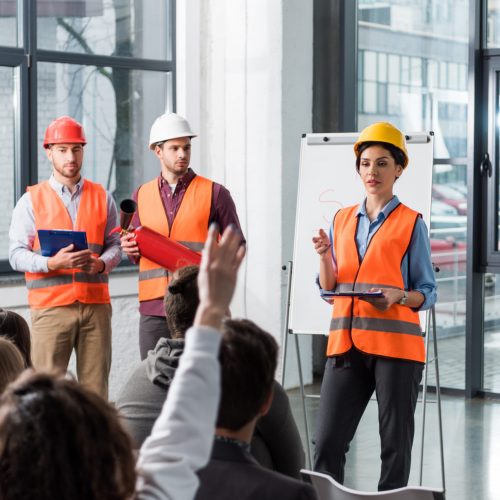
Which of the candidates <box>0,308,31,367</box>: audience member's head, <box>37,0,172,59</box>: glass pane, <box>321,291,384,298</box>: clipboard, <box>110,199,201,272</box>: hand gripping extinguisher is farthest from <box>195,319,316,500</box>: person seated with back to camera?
<box>37,0,172,59</box>: glass pane

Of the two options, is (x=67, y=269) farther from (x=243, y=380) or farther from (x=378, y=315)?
(x=243, y=380)

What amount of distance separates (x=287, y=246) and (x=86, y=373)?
2.22 meters

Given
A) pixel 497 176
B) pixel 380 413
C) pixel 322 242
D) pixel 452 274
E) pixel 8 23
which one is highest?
pixel 8 23

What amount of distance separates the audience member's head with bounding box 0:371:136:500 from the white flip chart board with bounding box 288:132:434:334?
11.0 ft

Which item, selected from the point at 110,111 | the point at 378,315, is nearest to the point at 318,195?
the point at 378,315

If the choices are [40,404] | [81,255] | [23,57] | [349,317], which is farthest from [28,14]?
[40,404]

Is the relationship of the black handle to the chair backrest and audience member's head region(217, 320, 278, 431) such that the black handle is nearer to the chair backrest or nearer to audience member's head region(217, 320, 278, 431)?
the chair backrest

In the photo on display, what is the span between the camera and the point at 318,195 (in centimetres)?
481

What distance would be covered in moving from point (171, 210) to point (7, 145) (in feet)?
5.11

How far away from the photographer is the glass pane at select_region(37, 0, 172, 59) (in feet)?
18.9

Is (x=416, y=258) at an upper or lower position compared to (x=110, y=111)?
lower

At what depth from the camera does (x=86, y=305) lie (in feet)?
14.7

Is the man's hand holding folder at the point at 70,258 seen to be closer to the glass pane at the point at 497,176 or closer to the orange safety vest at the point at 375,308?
the orange safety vest at the point at 375,308

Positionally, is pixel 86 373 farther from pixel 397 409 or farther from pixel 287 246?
pixel 287 246
